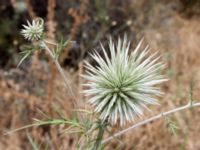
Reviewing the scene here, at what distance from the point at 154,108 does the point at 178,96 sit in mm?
244

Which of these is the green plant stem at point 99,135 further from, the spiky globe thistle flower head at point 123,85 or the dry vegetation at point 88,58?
the dry vegetation at point 88,58

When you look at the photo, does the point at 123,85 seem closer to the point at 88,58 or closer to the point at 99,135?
the point at 99,135

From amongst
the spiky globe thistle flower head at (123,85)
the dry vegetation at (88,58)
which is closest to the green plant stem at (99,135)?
the spiky globe thistle flower head at (123,85)

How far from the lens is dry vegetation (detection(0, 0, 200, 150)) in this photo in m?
3.38

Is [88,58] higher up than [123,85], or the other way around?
[88,58]

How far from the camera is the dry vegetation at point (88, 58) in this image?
338 centimetres

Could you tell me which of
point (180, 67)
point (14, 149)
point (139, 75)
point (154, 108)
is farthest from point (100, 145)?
point (180, 67)

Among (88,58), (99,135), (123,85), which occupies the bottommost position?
(99,135)

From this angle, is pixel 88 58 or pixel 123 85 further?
pixel 88 58

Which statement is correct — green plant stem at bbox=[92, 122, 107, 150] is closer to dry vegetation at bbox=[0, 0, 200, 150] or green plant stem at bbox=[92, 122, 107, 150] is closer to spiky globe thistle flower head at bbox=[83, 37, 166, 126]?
spiky globe thistle flower head at bbox=[83, 37, 166, 126]

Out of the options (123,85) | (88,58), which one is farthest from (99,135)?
(88,58)

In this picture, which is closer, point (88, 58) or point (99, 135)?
point (99, 135)

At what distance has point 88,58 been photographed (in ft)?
13.0

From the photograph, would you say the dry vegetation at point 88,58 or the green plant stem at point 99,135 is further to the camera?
the dry vegetation at point 88,58
